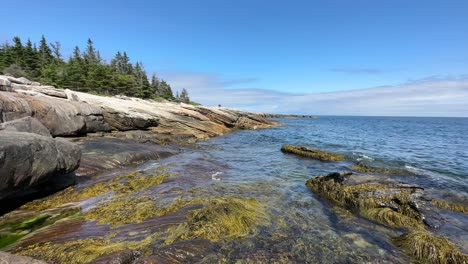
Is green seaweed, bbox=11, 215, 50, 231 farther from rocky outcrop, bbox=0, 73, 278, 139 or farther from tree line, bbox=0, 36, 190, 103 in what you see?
tree line, bbox=0, 36, 190, 103

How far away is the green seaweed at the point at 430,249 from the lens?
22.1 ft

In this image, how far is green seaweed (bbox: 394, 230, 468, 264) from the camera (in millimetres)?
6723

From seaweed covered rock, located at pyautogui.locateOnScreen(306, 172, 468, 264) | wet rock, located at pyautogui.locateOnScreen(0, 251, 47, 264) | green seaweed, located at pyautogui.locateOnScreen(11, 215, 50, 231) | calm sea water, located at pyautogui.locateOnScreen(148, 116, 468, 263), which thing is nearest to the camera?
wet rock, located at pyautogui.locateOnScreen(0, 251, 47, 264)

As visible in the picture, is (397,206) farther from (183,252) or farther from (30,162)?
A: (30,162)

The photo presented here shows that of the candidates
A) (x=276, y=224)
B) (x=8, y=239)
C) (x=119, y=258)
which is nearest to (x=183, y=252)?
(x=119, y=258)

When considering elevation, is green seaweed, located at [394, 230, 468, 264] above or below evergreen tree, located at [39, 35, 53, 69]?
below

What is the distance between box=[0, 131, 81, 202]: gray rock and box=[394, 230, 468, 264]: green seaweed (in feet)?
42.2

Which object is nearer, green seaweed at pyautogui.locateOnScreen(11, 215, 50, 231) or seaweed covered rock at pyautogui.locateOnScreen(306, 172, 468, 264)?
seaweed covered rock at pyautogui.locateOnScreen(306, 172, 468, 264)

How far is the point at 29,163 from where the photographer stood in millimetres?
8609

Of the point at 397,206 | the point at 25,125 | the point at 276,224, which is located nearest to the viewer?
the point at 276,224

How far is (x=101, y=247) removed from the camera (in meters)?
6.29

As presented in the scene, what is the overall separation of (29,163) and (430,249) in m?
13.6

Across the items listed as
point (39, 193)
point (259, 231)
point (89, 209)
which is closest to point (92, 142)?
point (39, 193)

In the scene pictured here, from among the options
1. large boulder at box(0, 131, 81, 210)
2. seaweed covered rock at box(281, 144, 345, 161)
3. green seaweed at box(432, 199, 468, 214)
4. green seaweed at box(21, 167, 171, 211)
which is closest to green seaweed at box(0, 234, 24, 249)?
large boulder at box(0, 131, 81, 210)
